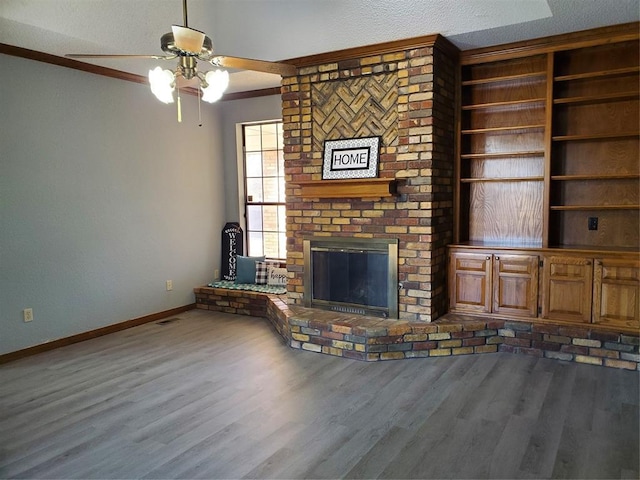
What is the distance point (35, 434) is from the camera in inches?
115

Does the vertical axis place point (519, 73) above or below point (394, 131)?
above

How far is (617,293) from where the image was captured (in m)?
3.92

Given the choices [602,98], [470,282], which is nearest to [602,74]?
[602,98]

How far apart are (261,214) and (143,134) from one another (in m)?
1.81

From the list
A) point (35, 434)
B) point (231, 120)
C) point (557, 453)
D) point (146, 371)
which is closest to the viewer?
point (557, 453)

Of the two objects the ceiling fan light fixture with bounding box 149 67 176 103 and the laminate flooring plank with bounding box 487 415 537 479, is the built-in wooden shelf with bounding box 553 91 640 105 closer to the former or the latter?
the laminate flooring plank with bounding box 487 415 537 479

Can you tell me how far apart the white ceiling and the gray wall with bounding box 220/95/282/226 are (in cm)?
136

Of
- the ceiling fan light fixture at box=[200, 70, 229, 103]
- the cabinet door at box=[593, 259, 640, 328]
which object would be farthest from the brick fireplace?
the ceiling fan light fixture at box=[200, 70, 229, 103]

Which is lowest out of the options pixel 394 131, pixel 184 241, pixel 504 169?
pixel 184 241

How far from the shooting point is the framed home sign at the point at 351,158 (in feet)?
14.6

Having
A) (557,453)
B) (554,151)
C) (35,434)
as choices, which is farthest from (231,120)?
(557,453)

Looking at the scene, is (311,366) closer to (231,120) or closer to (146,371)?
(146,371)

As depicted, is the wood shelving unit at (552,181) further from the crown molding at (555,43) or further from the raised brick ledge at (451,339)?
the raised brick ledge at (451,339)

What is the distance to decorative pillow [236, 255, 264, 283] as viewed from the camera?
6.07 m
